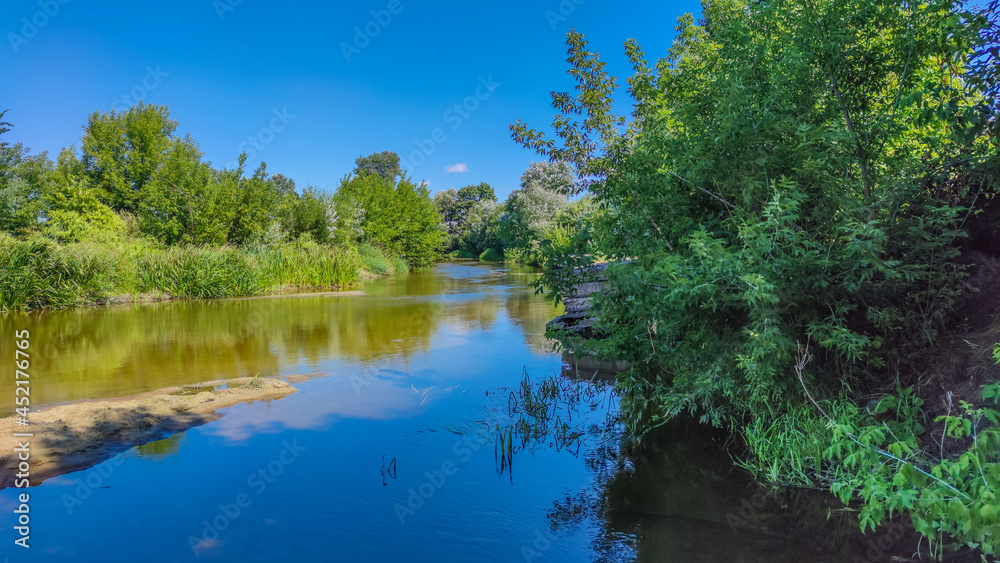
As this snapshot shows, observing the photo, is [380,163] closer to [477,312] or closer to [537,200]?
[537,200]

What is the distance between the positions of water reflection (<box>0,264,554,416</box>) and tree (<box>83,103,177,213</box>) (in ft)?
44.7

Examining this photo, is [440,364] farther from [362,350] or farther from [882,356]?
[882,356]

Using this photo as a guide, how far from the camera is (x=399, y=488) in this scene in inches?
179

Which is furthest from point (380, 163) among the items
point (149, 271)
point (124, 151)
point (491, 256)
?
point (149, 271)

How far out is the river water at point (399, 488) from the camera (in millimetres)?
3678

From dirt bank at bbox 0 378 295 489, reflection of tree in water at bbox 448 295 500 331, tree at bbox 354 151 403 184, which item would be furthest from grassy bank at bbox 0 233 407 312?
tree at bbox 354 151 403 184

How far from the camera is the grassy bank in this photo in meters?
14.3

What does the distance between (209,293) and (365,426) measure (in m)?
14.9

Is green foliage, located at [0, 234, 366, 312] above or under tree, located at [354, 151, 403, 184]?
under

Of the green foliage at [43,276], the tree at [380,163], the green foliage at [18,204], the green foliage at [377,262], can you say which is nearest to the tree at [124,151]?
the green foliage at [18,204]

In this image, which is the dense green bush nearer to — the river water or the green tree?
the green tree

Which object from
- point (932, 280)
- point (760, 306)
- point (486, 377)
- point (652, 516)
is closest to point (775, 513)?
point (652, 516)

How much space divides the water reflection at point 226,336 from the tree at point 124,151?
537 inches

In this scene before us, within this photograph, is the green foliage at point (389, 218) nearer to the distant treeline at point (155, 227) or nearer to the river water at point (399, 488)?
the distant treeline at point (155, 227)
